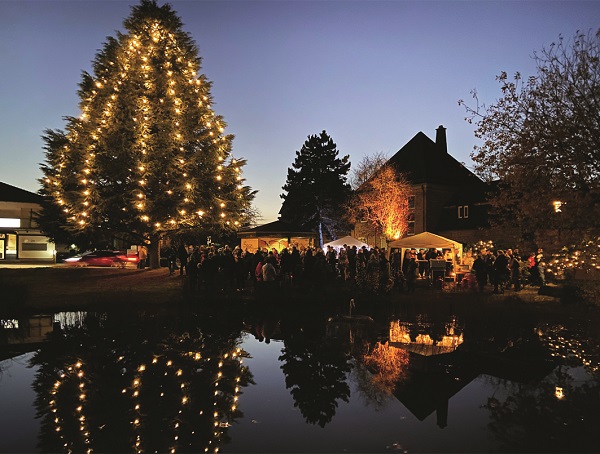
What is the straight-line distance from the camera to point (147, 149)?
23.6 metres

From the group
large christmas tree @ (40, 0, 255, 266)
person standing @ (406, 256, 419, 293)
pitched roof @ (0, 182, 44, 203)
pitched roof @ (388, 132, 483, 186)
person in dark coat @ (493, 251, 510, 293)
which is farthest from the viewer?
pitched roof @ (0, 182, 44, 203)

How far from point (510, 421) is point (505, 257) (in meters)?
14.7

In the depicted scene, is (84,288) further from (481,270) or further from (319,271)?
(481,270)

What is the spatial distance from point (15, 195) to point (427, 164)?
42.0 metres

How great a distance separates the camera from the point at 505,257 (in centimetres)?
1998

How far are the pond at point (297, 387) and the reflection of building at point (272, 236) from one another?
1863 centimetres

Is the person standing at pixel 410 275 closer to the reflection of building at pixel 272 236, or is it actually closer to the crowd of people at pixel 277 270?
the crowd of people at pixel 277 270

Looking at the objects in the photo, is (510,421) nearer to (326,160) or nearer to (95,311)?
(95,311)

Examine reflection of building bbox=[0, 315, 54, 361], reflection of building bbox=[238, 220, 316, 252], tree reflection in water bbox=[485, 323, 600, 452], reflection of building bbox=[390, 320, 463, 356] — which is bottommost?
tree reflection in water bbox=[485, 323, 600, 452]

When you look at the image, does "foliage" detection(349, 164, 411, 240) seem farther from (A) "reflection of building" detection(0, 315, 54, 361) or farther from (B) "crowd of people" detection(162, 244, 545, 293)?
(A) "reflection of building" detection(0, 315, 54, 361)

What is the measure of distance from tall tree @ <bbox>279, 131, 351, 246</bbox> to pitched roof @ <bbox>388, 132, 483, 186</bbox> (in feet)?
25.4

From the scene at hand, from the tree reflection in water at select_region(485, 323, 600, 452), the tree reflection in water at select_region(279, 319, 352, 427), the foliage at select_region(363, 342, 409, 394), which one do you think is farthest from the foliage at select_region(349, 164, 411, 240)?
the tree reflection in water at select_region(485, 323, 600, 452)

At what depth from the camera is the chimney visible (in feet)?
162

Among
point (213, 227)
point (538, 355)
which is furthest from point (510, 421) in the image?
point (213, 227)
